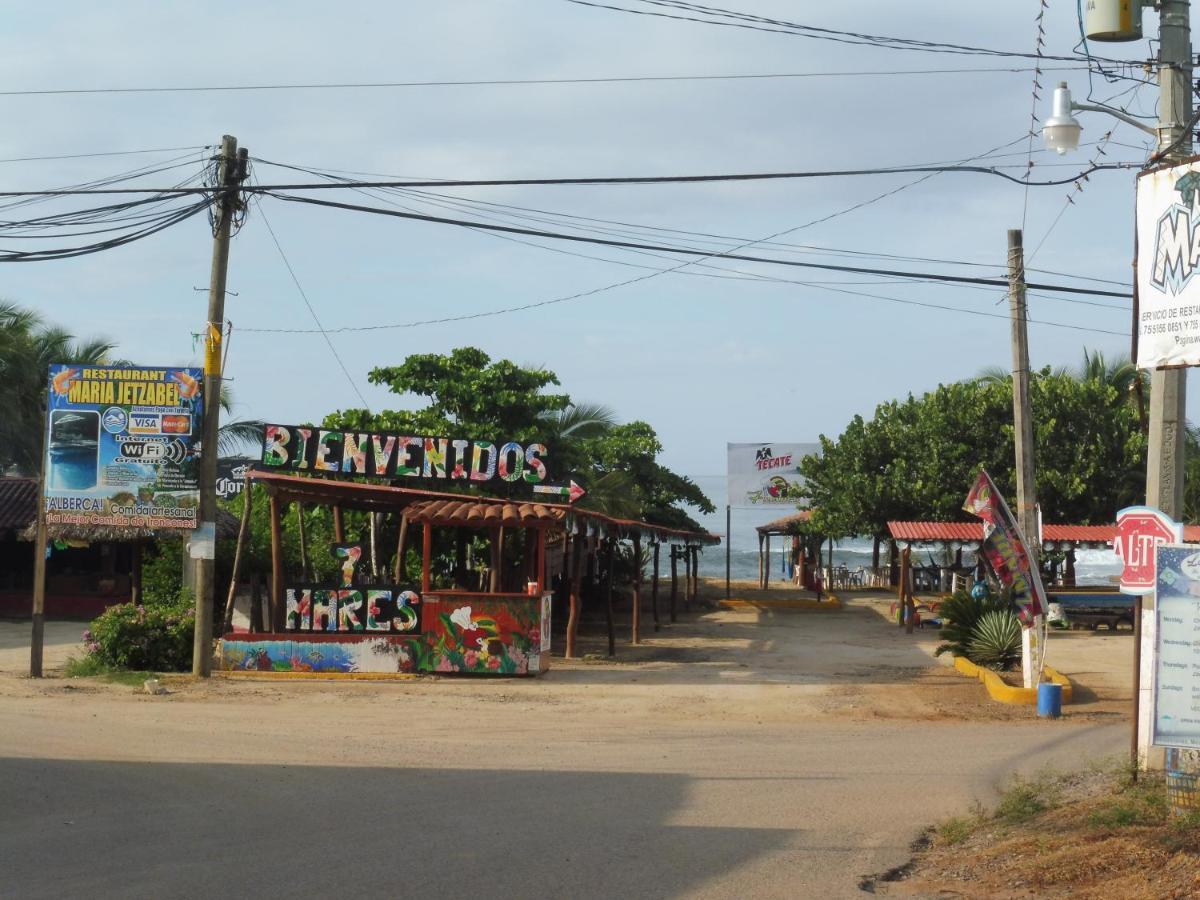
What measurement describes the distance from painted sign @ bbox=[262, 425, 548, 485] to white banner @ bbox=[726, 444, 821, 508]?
26.6m

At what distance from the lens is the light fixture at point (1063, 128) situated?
11125mm

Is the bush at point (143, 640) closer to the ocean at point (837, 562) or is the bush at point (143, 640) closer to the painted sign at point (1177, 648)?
the painted sign at point (1177, 648)

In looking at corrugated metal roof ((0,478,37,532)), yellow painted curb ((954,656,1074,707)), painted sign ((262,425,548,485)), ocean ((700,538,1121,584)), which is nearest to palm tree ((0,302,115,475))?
corrugated metal roof ((0,478,37,532))

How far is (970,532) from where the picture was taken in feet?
114

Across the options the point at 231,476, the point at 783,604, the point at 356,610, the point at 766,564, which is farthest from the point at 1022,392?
the point at 231,476

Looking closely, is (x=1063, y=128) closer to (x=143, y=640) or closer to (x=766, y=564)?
(x=143, y=640)

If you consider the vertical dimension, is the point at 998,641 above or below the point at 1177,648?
below

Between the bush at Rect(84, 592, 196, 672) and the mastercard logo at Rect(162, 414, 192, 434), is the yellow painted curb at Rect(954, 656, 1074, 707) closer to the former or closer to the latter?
the bush at Rect(84, 592, 196, 672)

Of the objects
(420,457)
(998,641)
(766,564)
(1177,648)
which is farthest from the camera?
(766,564)

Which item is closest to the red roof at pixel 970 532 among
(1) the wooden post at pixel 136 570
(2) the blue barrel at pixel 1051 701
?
(2) the blue barrel at pixel 1051 701

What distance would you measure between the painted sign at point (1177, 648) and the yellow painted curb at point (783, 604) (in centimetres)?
3024

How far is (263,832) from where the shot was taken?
28.5ft

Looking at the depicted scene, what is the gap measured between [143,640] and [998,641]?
13107mm

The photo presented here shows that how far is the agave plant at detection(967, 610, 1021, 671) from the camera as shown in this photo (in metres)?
20.1
